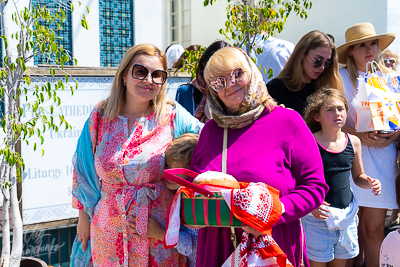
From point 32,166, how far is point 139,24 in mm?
2469

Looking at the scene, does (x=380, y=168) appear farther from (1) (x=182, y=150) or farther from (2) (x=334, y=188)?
(1) (x=182, y=150)

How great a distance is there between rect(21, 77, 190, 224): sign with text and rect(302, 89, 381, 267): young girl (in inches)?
69.1

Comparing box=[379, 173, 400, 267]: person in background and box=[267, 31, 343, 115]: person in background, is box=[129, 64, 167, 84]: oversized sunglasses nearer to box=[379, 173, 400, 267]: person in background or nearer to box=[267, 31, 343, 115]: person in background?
box=[267, 31, 343, 115]: person in background

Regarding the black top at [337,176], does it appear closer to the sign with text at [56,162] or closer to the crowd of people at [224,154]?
the crowd of people at [224,154]

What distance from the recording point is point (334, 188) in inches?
124

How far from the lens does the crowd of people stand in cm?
204

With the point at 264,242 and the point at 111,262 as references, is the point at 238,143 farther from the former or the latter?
the point at 111,262

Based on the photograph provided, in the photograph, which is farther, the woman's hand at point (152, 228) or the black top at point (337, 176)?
the black top at point (337, 176)

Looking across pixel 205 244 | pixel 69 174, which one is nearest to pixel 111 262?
pixel 205 244

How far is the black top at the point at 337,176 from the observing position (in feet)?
10.4

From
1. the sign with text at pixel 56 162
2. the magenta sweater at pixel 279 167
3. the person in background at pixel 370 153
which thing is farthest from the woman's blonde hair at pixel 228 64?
the person in background at pixel 370 153

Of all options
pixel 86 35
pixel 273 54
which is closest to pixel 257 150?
pixel 273 54

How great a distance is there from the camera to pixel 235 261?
1972 mm

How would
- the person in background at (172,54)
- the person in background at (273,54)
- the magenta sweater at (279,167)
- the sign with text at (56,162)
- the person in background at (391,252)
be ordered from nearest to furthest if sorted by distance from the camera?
the magenta sweater at (279,167)
the person in background at (391,252)
the sign with text at (56,162)
the person in background at (273,54)
the person in background at (172,54)
